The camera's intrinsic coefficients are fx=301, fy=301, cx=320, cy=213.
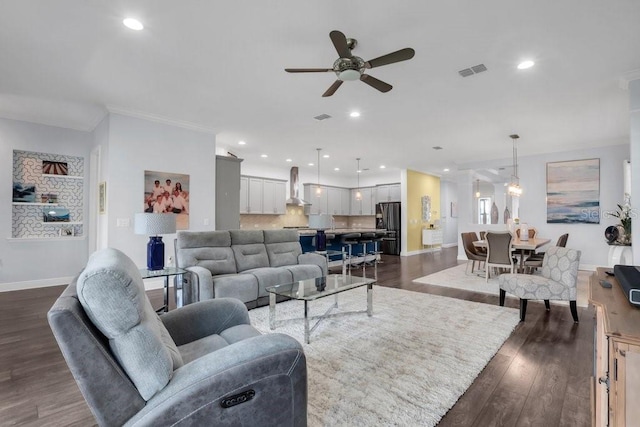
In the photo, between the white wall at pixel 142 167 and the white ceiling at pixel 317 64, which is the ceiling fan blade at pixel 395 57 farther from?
the white wall at pixel 142 167

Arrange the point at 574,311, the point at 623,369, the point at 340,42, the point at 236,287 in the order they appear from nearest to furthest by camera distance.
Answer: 1. the point at 623,369
2. the point at 340,42
3. the point at 574,311
4. the point at 236,287

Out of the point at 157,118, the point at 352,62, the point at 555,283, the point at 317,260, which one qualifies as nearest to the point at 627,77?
the point at 555,283

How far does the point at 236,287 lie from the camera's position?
3609mm

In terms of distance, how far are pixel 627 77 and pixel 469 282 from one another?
3504 millimetres

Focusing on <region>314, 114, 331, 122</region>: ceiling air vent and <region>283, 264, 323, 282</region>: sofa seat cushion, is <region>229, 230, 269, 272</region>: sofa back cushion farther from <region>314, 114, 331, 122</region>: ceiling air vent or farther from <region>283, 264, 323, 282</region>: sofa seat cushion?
<region>314, 114, 331, 122</region>: ceiling air vent

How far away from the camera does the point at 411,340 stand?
9.44 feet

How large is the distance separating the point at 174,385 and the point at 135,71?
140 inches

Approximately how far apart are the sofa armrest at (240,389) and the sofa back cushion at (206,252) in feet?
9.08

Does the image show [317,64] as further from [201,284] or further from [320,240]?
[320,240]

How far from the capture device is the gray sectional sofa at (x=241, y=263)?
3.52 metres

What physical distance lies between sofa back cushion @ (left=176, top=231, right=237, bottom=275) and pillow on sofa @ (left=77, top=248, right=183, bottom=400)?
278 cm

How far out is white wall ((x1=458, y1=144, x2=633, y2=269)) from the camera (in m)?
6.31

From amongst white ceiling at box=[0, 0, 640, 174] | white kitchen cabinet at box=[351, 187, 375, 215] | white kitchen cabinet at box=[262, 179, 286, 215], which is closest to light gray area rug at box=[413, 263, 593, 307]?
white ceiling at box=[0, 0, 640, 174]

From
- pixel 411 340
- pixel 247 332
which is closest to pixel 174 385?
pixel 247 332
